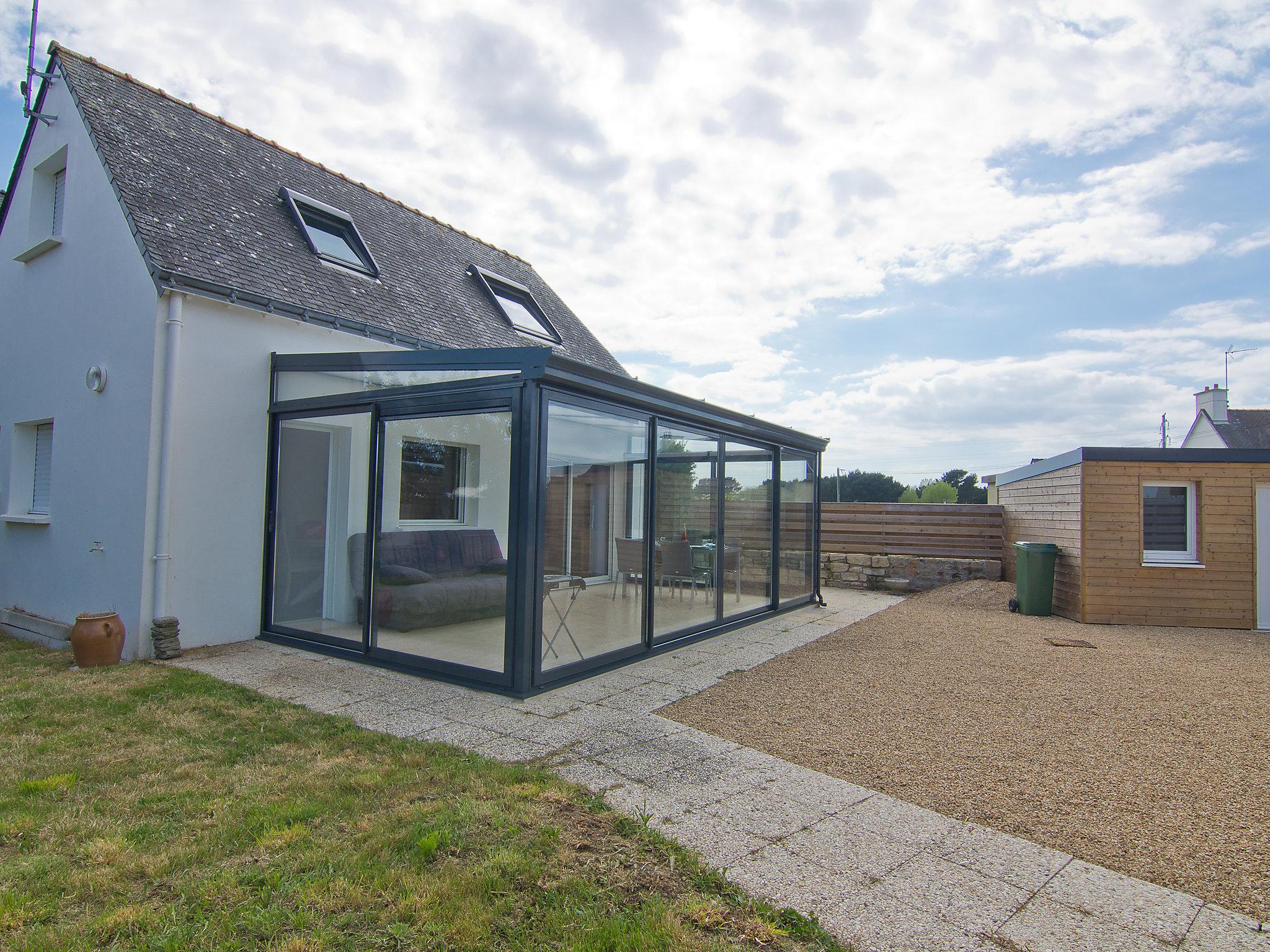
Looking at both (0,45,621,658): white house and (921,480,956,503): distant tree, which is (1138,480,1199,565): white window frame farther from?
(921,480,956,503): distant tree

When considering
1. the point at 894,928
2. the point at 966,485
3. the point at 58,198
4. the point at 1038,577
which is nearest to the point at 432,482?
the point at 894,928

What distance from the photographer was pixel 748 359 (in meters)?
13.6

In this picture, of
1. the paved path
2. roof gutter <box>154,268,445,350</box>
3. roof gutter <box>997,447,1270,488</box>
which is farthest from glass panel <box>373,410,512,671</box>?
roof gutter <box>997,447,1270,488</box>

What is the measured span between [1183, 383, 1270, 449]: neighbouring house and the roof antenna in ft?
105

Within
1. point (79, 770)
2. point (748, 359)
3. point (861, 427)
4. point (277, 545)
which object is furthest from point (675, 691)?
point (861, 427)

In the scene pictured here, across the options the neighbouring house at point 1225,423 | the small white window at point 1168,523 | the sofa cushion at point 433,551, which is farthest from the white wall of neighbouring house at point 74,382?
the neighbouring house at point 1225,423

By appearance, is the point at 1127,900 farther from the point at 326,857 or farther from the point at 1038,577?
the point at 1038,577

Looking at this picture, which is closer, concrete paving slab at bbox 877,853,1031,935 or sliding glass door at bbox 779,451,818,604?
concrete paving slab at bbox 877,853,1031,935

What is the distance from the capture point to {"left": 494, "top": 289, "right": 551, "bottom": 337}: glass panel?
12.3 m

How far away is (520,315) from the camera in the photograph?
42.0ft

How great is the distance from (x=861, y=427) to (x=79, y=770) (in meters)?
15.1

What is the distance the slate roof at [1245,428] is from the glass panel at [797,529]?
2275 cm

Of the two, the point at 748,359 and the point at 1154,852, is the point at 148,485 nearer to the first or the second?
the point at 1154,852

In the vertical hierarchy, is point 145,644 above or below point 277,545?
below
